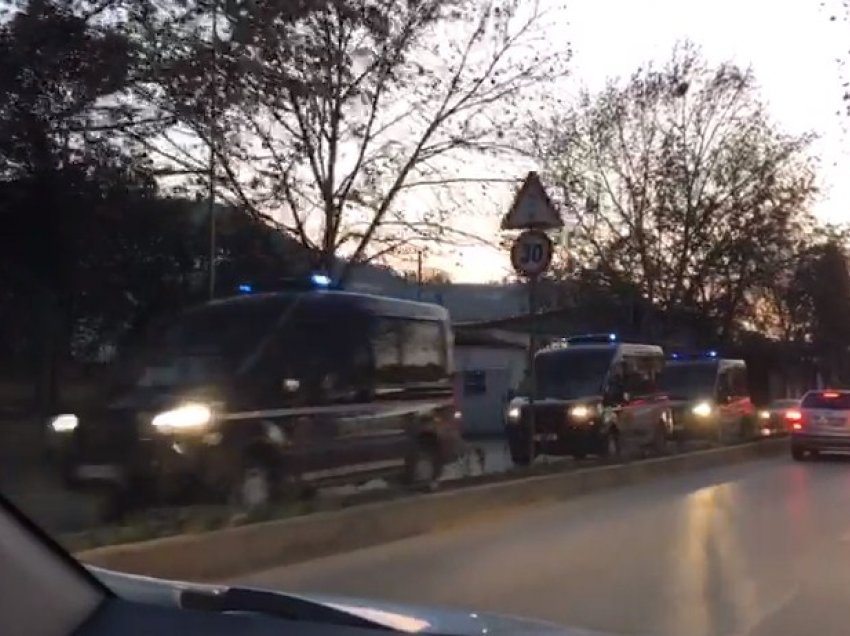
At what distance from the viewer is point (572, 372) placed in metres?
27.2

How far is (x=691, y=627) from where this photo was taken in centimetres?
906

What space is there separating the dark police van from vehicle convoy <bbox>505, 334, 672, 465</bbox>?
7729 mm

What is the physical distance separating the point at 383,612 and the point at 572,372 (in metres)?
24.1

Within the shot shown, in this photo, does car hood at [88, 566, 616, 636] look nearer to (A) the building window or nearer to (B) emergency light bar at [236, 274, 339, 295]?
(B) emergency light bar at [236, 274, 339, 295]

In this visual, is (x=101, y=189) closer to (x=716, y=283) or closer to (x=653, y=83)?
(x=653, y=83)

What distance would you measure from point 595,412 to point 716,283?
49.5 feet

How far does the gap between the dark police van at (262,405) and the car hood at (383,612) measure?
1059cm

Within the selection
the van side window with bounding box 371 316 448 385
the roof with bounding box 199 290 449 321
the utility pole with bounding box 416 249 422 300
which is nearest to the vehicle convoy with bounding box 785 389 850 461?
the utility pole with bounding box 416 249 422 300

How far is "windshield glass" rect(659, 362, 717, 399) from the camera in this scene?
33.9 meters

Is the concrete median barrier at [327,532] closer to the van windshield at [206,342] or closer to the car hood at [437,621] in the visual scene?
the van windshield at [206,342]

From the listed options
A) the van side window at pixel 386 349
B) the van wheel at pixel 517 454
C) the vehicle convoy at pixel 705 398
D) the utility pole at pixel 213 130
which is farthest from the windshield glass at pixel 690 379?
the van side window at pixel 386 349

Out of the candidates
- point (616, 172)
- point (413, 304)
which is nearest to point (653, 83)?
point (616, 172)

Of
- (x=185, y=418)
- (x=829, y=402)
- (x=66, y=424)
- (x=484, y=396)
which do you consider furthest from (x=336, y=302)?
(x=484, y=396)

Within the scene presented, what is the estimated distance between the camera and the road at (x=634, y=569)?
31.4 feet
